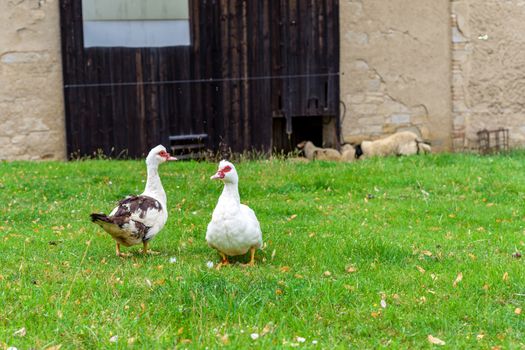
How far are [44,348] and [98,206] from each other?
16.8ft

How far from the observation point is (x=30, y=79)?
14.1m

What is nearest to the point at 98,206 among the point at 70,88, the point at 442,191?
the point at 442,191

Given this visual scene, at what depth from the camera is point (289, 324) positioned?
16.0ft

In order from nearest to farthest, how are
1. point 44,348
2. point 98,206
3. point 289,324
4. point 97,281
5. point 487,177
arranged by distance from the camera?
point 44,348 → point 289,324 → point 97,281 → point 98,206 → point 487,177

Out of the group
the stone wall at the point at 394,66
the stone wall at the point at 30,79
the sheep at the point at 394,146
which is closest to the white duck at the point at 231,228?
the stone wall at the point at 30,79

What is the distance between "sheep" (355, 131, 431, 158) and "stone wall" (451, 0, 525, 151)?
137 centimetres

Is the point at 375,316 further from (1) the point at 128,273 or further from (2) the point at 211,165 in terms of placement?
(2) the point at 211,165

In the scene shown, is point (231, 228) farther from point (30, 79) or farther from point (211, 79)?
point (30, 79)

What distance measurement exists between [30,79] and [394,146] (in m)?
7.14

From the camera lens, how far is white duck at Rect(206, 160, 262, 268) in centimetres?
628

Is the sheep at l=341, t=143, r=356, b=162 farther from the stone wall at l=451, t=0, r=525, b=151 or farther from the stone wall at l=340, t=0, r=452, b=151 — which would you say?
the stone wall at l=451, t=0, r=525, b=151

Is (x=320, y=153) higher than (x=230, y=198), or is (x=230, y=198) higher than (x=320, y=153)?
(x=230, y=198)

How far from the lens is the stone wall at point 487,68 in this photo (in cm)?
1617

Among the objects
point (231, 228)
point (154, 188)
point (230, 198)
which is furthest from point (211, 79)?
point (231, 228)
